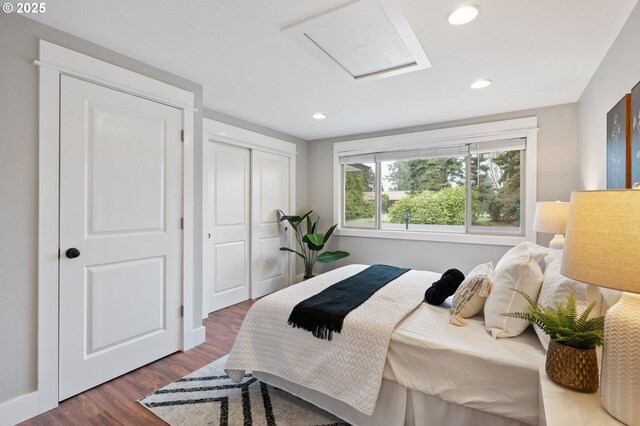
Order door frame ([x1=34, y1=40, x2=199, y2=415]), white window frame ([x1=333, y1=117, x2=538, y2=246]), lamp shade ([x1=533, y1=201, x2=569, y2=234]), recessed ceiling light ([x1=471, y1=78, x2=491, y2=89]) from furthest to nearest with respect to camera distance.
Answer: white window frame ([x1=333, y1=117, x2=538, y2=246]), recessed ceiling light ([x1=471, y1=78, x2=491, y2=89]), lamp shade ([x1=533, y1=201, x2=569, y2=234]), door frame ([x1=34, y1=40, x2=199, y2=415])

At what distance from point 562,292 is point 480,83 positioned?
192 cm

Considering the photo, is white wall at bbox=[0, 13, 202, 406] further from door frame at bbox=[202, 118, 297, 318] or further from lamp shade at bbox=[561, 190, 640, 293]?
lamp shade at bbox=[561, 190, 640, 293]

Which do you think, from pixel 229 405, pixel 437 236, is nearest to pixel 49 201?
pixel 229 405

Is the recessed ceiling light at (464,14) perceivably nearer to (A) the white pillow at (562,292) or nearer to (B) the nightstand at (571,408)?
(A) the white pillow at (562,292)

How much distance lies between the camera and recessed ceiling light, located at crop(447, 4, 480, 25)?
1.61 metres

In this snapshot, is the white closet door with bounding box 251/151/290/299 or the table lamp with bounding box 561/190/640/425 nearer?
the table lamp with bounding box 561/190/640/425

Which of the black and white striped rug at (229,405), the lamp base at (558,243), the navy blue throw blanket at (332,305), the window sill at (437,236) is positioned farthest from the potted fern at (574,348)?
the window sill at (437,236)

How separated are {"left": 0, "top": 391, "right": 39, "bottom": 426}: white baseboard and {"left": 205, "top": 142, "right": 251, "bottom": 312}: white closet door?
1730 mm

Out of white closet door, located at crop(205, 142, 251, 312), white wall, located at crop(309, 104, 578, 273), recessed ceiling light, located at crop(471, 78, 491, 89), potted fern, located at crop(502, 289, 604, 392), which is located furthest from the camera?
white closet door, located at crop(205, 142, 251, 312)

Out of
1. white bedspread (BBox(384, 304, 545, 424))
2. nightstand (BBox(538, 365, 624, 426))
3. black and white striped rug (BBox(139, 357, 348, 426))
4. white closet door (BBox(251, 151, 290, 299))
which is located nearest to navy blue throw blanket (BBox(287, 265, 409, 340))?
white bedspread (BBox(384, 304, 545, 424))

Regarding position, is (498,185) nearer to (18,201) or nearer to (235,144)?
(235,144)

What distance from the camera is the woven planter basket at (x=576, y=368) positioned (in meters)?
1.02

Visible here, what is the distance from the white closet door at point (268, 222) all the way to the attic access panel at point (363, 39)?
210cm

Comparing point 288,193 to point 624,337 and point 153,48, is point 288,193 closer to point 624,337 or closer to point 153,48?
point 153,48
